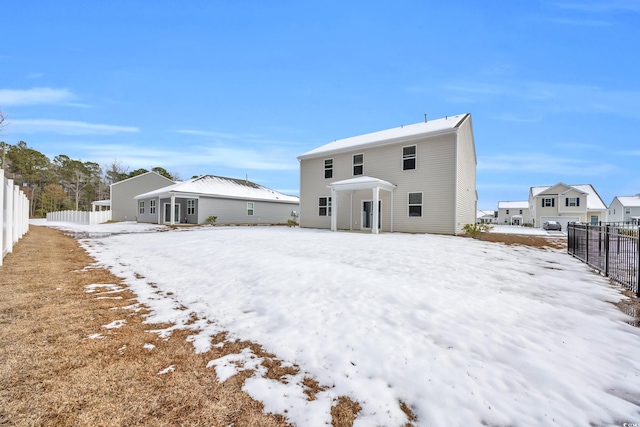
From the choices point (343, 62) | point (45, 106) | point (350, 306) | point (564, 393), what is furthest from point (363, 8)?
point (45, 106)

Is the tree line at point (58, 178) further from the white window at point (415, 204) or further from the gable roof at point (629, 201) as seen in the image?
the gable roof at point (629, 201)

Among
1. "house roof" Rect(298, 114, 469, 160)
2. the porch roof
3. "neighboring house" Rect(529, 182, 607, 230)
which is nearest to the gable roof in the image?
"neighboring house" Rect(529, 182, 607, 230)

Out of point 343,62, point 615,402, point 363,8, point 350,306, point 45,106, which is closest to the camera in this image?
point 615,402

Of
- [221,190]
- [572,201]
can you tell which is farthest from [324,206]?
[572,201]

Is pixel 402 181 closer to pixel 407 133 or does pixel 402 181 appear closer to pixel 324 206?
pixel 407 133

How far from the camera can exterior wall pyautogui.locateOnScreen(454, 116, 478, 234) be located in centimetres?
1506

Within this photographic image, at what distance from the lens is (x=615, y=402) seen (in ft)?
7.74

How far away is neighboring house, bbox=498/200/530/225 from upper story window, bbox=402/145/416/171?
60850mm

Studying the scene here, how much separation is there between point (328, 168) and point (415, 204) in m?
6.69

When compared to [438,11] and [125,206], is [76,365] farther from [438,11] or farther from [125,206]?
[125,206]

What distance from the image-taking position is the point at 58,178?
2130 inches

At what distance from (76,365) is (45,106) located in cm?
4336

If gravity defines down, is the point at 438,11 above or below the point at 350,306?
above

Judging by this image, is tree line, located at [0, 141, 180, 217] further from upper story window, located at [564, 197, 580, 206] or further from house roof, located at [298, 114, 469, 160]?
upper story window, located at [564, 197, 580, 206]
